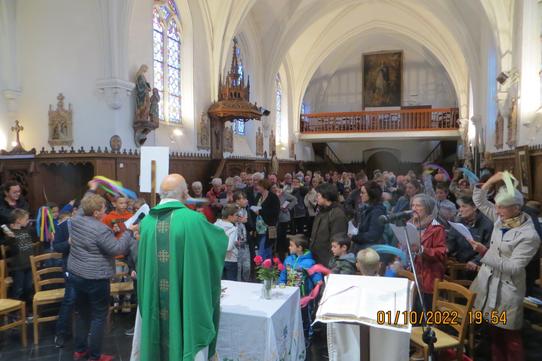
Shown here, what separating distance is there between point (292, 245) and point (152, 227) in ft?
5.89

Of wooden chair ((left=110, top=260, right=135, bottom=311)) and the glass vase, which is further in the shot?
wooden chair ((left=110, top=260, right=135, bottom=311))

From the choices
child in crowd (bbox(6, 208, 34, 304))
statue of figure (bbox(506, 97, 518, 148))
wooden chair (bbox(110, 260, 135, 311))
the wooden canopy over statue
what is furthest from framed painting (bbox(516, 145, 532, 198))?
child in crowd (bbox(6, 208, 34, 304))

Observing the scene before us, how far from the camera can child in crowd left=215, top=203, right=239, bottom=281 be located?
5.19 m

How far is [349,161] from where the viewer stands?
25.0 m

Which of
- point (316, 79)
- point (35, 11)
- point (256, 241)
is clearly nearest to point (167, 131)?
point (35, 11)

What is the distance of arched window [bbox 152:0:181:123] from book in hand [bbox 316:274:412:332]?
9.81 m

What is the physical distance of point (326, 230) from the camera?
4887 millimetres

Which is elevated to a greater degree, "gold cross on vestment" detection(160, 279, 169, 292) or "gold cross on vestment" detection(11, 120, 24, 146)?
"gold cross on vestment" detection(11, 120, 24, 146)

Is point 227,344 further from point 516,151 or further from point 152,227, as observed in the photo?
point 516,151

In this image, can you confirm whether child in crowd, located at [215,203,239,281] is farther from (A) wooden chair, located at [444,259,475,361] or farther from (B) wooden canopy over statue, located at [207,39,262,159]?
(B) wooden canopy over statue, located at [207,39,262,159]

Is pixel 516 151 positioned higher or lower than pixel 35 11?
lower

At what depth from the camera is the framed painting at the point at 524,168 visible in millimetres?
8328

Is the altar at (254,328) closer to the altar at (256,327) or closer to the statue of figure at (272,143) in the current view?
the altar at (256,327)

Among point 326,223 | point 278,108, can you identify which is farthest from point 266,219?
point 278,108
